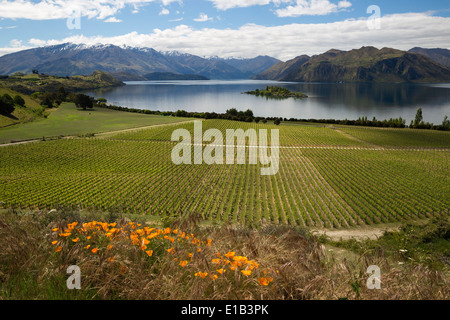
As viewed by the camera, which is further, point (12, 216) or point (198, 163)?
point (198, 163)

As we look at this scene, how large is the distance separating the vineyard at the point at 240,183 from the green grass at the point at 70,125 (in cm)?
1436

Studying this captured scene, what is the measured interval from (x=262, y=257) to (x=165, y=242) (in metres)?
2.39

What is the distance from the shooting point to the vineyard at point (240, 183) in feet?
104

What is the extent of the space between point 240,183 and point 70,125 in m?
77.5

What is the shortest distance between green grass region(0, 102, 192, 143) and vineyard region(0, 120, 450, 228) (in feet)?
47.1

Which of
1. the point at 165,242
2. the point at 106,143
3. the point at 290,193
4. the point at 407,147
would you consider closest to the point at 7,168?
the point at 106,143

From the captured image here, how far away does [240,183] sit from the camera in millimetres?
41281

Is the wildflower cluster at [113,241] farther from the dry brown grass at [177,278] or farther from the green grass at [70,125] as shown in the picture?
the green grass at [70,125]

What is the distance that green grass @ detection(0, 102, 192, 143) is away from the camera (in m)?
76.2

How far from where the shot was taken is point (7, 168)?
156ft

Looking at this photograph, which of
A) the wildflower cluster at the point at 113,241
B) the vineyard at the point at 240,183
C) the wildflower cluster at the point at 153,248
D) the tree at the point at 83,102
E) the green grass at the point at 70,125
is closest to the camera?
the wildflower cluster at the point at 153,248

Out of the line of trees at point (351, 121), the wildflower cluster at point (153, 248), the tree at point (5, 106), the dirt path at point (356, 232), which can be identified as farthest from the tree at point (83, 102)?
the wildflower cluster at point (153, 248)

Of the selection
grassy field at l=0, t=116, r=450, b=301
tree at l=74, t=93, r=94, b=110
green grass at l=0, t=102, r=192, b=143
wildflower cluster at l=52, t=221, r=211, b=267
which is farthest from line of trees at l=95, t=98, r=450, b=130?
wildflower cluster at l=52, t=221, r=211, b=267
